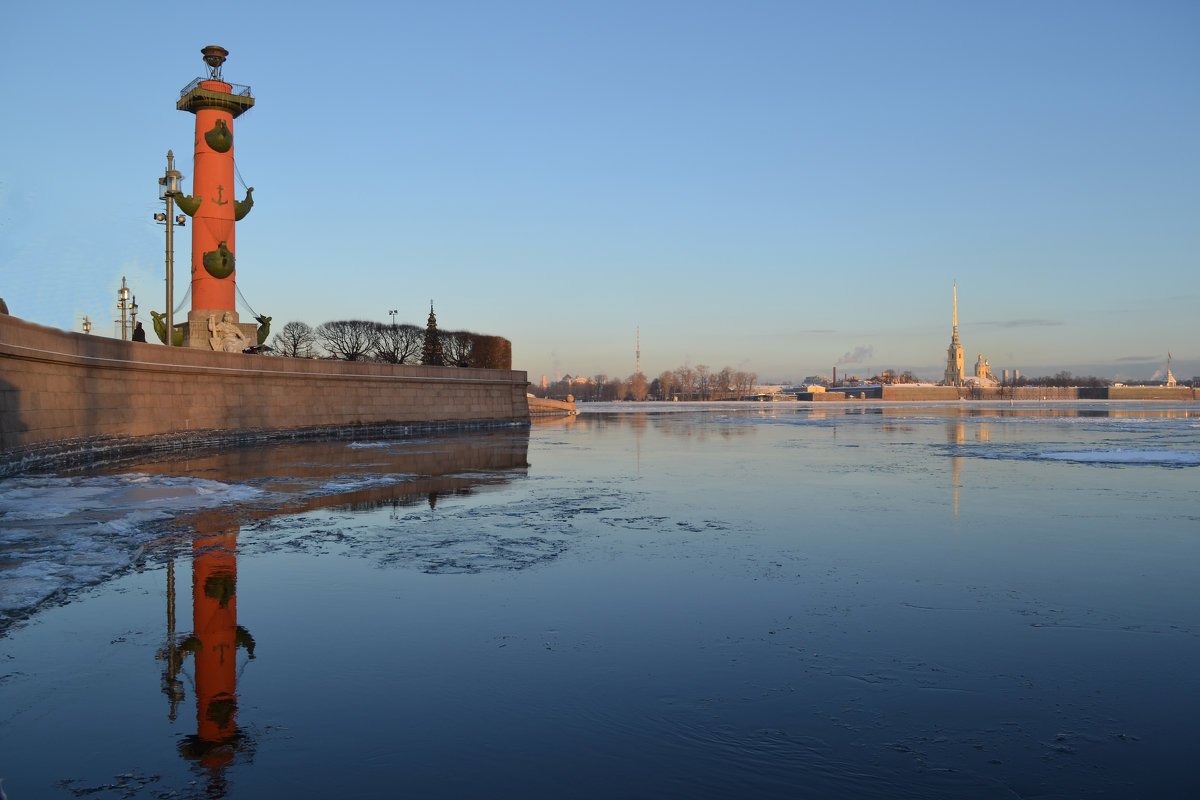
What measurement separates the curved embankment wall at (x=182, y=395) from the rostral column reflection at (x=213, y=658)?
7633 mm

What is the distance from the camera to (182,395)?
21062 mm

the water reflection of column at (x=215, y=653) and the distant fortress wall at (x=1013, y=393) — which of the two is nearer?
the water reflection of column at (x=215, y=653)

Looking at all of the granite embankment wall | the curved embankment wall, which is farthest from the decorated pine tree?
the granite embankment wall

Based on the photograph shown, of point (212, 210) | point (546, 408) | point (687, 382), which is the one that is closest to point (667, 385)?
point (687, 382)

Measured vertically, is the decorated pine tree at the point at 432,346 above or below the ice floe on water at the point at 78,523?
above

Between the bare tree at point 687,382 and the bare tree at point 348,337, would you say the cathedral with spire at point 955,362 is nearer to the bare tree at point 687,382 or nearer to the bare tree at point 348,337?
the bare tree at point 687,382

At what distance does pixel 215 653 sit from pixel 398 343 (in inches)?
A: 1690

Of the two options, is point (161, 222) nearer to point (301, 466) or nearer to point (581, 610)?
point (301, 466)

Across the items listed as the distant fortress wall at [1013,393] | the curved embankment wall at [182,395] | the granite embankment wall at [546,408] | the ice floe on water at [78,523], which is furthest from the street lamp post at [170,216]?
the distant fortress wall at [1013,393]

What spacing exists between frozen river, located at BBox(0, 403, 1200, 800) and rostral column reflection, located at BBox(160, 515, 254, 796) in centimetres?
2

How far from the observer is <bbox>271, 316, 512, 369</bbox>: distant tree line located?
45.2 m

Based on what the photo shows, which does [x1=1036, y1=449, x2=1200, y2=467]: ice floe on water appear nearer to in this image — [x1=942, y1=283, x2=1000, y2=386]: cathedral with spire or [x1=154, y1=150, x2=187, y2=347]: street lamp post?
[x1=154, y1=150, x2=187, y2=347]: street lamp post

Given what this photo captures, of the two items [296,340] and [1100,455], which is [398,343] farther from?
[1100,455]

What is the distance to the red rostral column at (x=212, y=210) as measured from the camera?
26812 millimetres
